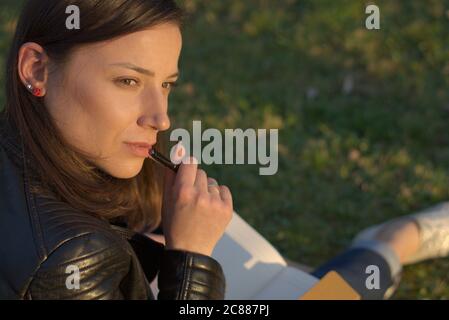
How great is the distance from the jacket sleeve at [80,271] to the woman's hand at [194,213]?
0.30 meters

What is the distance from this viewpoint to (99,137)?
2.27 m

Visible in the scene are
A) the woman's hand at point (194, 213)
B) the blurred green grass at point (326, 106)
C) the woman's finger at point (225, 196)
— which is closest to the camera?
the woman's hand at point (194, 213)

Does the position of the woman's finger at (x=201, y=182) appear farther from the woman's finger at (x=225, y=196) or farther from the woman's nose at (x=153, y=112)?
the woman's nose at (x=153, y=112)

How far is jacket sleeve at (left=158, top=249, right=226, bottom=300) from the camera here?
224cm

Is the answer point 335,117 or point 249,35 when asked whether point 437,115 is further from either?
point 249,35

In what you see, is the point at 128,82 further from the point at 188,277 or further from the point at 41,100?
the point at 188,277

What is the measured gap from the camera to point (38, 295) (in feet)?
6.51

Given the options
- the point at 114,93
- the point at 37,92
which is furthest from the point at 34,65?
the point at 114,93

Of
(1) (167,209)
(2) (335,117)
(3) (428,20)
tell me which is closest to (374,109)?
(2) (335,117)

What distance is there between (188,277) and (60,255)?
0.45 m

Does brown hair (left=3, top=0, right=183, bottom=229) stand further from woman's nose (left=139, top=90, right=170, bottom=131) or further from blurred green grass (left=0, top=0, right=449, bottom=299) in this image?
blurred green grass (left=0, top=0, right=449, bottom=299)

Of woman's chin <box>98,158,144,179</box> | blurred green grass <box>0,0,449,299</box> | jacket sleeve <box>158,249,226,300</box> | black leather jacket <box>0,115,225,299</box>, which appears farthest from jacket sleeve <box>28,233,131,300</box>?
blurred green grass <box>0,0,449,299</box>

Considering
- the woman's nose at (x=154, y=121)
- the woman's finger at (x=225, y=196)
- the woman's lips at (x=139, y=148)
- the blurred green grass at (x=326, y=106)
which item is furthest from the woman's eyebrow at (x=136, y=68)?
the blurred green grass at (x=326, y=106)

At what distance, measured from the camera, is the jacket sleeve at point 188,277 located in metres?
2.24
